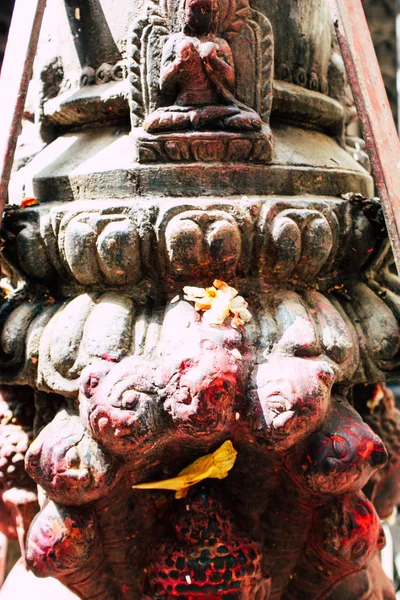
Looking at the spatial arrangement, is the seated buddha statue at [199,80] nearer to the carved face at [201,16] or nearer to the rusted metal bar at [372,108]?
the carved face at [201,16]

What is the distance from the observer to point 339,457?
1.54 m

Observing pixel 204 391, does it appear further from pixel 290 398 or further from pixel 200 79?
pixel 200 79

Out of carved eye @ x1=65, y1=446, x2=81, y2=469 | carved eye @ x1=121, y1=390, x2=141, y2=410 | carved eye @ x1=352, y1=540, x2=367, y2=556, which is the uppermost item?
carved eye @ x1=121, y1=390, x2=141, y2=410

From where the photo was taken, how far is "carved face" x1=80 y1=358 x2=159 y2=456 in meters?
1.43

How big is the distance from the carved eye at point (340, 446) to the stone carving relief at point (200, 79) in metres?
0.79

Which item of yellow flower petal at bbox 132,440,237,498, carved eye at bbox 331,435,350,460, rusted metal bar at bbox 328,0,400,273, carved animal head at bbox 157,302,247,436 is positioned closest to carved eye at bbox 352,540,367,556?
carved eye at bbox 331,435,350,460

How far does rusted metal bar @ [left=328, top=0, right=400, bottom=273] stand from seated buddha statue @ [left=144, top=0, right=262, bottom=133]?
0.29 m

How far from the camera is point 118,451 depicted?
1472mm

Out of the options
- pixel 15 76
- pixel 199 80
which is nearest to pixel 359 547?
pixel 199 80

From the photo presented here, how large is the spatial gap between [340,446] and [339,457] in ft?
0.09

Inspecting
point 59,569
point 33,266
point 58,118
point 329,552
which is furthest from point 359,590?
point 58,118

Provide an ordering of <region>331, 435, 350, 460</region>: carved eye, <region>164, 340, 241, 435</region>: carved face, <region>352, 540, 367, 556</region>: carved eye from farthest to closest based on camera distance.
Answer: <region>352, 540, 367, 556</region>: carved eye < <region>331, 435, 350, 460</region>: carved eye < <region>164, 340, 241, 435</region>: carved face

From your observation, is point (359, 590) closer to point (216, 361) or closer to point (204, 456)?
point (204, 456)

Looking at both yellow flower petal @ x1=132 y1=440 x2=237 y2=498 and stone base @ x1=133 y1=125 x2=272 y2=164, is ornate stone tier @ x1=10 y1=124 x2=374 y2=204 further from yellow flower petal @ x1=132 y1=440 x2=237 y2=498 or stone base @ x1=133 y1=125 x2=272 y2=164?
yellow flower petal @ x1=132 y1=440 x2=237 y2=498
